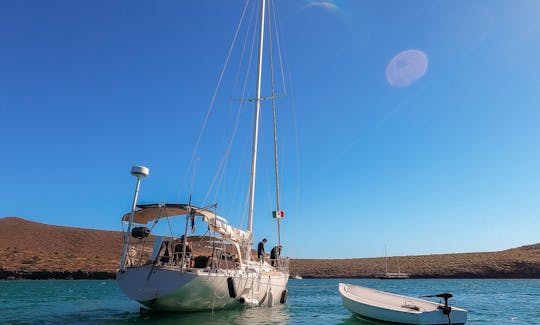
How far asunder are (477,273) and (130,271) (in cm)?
9813

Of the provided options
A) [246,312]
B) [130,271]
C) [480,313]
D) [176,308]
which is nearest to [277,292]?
[246,312]

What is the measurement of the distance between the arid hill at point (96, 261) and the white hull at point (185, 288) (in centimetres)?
7206

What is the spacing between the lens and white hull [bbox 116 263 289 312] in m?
17.6

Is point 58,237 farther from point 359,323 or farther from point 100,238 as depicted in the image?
point 359,323

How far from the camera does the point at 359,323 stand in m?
20.2

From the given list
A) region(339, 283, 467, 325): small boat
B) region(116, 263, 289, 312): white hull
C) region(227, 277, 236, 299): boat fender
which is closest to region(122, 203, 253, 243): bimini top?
region(116, 263, 289, 312): white hull

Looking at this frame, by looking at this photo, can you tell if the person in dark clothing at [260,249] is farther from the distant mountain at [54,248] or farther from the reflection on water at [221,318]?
the distant mountain at [54,248]

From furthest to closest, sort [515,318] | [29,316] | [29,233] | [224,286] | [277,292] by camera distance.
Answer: [29,233] < [277,292] < [515,318] < [29,316] < [224,286]

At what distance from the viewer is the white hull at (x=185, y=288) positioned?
17.6 metres

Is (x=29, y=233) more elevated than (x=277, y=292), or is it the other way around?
(x=29, y=233)

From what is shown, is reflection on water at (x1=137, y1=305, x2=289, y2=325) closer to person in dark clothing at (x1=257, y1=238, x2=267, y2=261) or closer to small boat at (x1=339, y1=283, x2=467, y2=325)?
small boat at (x1=339, y1=283, x2=467, y2=325)

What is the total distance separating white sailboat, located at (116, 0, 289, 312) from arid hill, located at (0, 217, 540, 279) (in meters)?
70.3

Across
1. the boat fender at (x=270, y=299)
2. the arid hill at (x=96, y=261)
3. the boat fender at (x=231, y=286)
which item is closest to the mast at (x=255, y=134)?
the boat fender at (x=270, y=299)

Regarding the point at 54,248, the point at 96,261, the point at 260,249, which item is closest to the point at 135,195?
the point at 260,249
